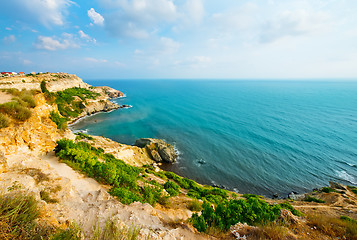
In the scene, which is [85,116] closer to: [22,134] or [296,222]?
[22,134]

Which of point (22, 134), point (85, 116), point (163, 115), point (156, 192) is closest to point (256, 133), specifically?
point (163, 115)

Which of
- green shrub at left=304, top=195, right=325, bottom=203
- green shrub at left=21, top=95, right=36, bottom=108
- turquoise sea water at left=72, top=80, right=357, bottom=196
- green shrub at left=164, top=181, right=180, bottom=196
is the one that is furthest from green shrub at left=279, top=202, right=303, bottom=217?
green shrub at left=21, top=95, right=36, bottom=108

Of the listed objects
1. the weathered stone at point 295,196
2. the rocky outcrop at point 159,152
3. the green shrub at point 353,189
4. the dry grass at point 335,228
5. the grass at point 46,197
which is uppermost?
the grass at point 46,197

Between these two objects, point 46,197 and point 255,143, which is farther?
point 255,143

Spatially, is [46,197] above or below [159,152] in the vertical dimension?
above

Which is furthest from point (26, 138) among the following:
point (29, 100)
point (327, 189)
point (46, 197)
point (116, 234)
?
point (327, 189)

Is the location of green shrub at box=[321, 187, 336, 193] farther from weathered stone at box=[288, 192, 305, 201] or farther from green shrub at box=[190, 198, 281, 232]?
green shrub at box=[190, 198, 281, 232]

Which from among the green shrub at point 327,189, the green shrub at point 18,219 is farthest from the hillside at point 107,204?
the green shrub at point 327,189

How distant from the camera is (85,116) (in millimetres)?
58625

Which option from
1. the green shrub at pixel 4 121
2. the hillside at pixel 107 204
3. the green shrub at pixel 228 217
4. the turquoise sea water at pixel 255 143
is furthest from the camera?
the turquoise sea water at pixel 255 143

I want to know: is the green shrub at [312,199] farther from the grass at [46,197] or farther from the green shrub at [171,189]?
the grass at [46,197]

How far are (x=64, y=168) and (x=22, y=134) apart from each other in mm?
4689

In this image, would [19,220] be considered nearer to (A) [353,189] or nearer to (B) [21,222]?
(B) [21,222]

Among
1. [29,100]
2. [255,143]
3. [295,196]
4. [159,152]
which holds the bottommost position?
[295,196]
